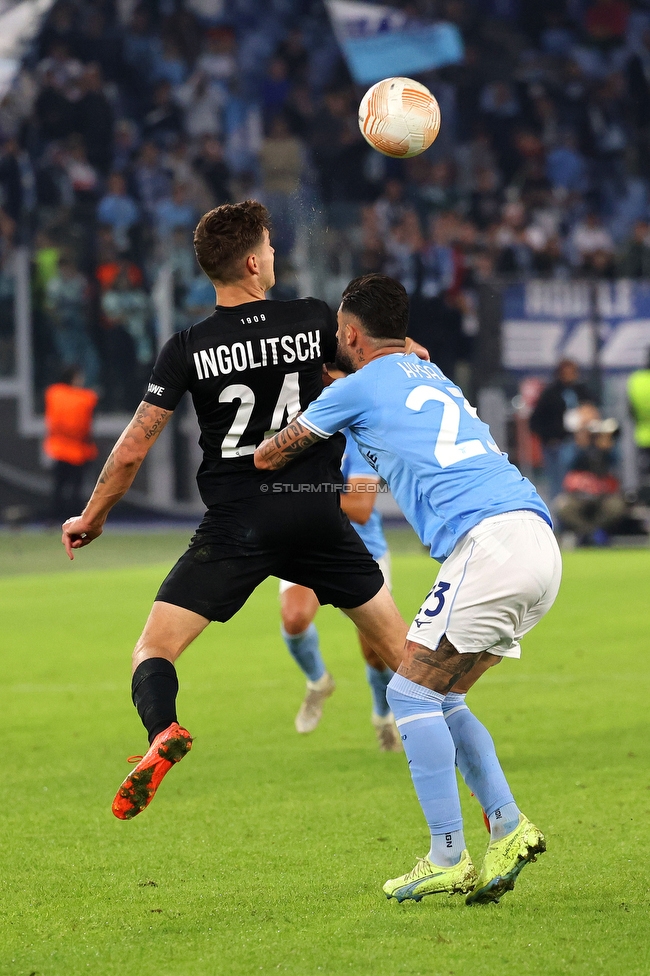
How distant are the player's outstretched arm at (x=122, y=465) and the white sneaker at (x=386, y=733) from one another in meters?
2.54

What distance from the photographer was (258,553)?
466 centimetres

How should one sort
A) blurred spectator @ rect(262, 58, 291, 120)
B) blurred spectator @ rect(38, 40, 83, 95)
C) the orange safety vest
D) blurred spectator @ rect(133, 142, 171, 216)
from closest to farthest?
the orange safety vest
blurred spectator @ rect(133, 142, 171, 216)
blurred spectator @ rect(262, 58, 291, 120)
blurred spectator @ rect(38, 40, 83, 95)

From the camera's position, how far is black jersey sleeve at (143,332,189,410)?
4602mm

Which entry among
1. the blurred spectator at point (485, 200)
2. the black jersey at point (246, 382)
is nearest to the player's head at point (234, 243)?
the black jersey at point (246, 382)

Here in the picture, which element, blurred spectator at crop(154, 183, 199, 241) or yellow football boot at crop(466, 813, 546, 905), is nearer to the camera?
yellow football boot at crop(466, 813, 546, 905)

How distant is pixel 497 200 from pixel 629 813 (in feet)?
57.3

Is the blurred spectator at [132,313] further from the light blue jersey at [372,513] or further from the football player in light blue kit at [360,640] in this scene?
the light blue jersey at [372,513]

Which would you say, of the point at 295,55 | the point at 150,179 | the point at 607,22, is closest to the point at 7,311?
the point at 150,179

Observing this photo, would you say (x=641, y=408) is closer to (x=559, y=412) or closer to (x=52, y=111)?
(x=559, y=412)

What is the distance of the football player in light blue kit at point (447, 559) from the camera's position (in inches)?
158

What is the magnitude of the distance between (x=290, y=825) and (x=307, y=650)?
6.21 feet

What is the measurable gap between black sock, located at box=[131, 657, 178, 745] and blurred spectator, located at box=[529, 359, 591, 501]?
43.0ft

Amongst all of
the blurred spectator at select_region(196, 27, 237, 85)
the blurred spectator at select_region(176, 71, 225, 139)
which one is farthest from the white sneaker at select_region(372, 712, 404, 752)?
the blurred spectator at select_region(196, 27, 237, 85)

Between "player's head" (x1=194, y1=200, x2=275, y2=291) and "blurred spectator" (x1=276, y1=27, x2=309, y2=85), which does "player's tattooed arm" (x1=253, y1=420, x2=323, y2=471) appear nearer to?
"player's head" (x1=194, y1=200, x2=275, y2=291)
